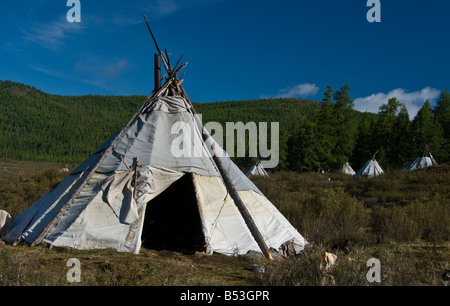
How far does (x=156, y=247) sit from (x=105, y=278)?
9.54ft

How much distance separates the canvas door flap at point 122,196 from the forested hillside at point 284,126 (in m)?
29.2

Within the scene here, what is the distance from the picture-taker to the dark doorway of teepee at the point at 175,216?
8.12 meters

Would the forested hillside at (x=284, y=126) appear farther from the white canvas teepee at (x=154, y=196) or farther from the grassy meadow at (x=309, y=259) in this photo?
the white canvas teepee at (x=154, y=196)

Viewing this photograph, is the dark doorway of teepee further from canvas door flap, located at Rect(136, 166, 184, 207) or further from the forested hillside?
the forested hillside

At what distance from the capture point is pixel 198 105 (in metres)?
131

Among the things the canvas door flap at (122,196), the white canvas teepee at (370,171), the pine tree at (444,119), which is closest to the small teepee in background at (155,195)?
the canvas door flap at (122,196)

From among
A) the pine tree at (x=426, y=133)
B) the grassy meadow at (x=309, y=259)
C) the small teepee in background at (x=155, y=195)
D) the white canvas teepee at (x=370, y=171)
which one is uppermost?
the pine tree at (x=426, y=133)

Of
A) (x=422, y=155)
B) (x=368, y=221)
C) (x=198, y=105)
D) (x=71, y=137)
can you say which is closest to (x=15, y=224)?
(x=368, y=221)

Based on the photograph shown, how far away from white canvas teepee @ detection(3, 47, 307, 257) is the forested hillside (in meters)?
27.5

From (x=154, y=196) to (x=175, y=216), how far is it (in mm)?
3112

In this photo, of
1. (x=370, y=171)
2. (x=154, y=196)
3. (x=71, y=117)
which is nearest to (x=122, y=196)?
(x=154, y=196)

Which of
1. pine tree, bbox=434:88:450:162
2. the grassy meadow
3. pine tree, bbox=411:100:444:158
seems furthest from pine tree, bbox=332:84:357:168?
the grassy meadow

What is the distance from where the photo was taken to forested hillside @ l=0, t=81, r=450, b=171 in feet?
113
